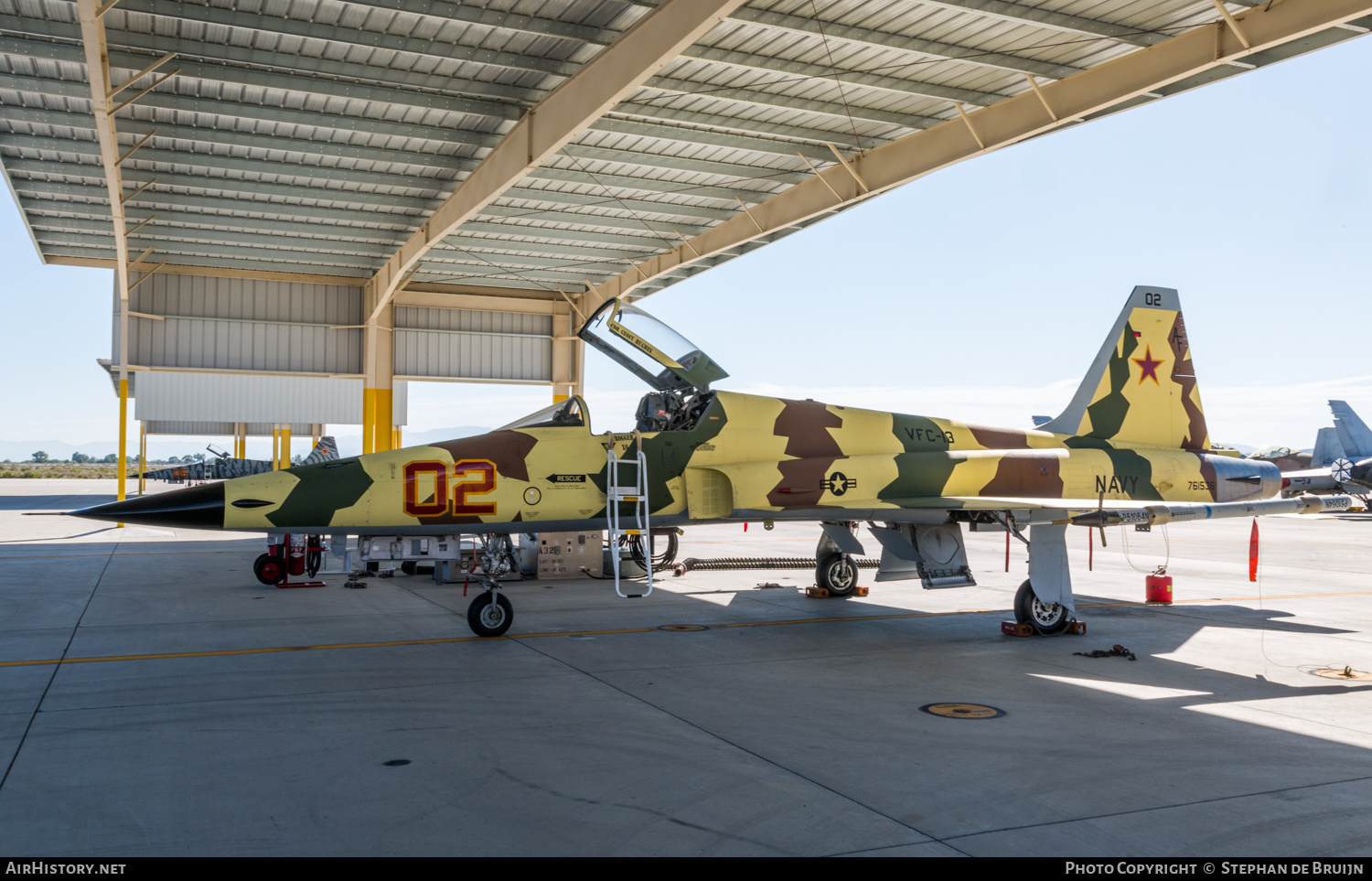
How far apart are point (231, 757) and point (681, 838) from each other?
2.81 meters

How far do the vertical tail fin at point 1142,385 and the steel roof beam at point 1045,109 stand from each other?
9.13ft

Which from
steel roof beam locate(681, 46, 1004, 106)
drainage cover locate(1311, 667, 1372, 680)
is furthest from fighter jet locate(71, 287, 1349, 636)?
steel roof beam locate(681, 46, 1004, 106)

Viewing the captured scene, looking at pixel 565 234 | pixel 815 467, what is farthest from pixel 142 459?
pixel 815 467

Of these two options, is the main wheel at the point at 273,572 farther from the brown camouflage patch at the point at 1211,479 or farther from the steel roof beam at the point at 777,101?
the brown camouflage patch at the point at 1211,479

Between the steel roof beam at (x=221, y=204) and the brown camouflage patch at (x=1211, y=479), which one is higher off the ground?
the steel roof beam at (x=221, y=204)

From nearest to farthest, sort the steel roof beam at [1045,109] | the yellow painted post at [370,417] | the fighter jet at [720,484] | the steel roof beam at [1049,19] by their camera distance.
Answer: the fighter jet at [720,484] < the steel roof beam at [1045,109] < the steel roof beam at [1049,19] < the yellow painted post at [370,417]

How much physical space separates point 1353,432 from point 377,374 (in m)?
34.5

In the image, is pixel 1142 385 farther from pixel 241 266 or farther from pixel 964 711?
pixel 241 266

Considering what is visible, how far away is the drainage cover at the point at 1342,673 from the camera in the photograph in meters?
7.59

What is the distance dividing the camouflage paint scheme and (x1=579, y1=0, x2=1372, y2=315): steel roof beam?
2.86 meters

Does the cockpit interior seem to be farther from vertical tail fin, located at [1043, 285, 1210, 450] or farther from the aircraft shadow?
the aircraft shadow

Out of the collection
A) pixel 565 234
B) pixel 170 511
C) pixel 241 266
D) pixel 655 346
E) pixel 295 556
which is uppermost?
pixel 565 234

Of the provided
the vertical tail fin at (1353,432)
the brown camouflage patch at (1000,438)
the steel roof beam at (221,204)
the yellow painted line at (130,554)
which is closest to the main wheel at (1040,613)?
the brown camouflage patch at (1000,438)

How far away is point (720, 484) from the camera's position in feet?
31.9
